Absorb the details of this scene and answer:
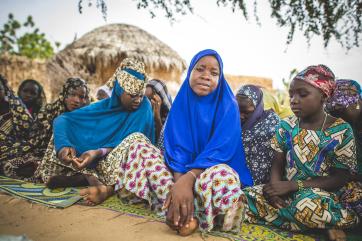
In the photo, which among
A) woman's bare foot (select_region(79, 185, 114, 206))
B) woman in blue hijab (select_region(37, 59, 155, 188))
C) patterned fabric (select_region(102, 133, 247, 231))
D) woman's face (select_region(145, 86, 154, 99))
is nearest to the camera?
patterned fabric (select_region(102, 133, 247, 231))

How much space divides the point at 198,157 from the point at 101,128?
170 cm

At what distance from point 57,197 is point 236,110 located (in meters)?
2.16

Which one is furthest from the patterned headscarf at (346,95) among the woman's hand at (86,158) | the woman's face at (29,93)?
the woman's face at (29,93)

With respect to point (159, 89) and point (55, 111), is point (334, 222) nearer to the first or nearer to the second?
point (159, 89)

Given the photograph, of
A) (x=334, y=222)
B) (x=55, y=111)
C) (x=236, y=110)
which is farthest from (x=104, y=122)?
(x=334, y=222)

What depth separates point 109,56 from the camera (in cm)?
1060

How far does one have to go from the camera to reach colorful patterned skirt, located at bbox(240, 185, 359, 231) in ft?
7.05

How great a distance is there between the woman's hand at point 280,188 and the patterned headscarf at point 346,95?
1122mm

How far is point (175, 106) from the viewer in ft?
9.25

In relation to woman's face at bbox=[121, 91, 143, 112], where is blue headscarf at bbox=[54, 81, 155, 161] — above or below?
below

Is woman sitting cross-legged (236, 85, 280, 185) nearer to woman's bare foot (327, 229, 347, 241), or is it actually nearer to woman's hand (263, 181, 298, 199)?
woman's hand (263, 181, 298, 199)

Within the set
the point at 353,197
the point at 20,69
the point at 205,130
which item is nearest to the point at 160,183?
the point at 205,130

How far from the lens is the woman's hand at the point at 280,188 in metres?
2.33

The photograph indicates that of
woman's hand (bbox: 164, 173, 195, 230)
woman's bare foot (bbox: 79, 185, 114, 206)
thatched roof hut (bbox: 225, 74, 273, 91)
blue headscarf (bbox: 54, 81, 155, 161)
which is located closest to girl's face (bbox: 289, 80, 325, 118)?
woman's hand (bbox: 164, 173, 195, 230)
